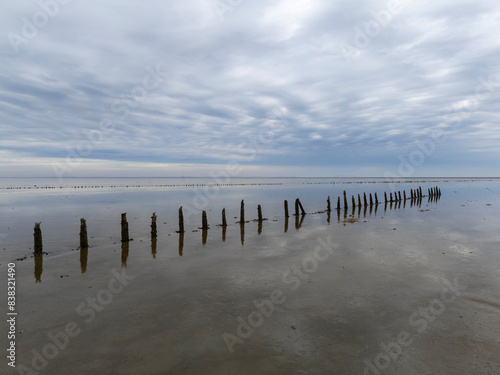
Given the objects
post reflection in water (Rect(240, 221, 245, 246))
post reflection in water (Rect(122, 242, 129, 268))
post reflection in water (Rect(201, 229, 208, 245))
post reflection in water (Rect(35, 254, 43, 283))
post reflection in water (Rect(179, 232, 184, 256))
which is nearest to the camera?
post reflection in water (Rect(35, 254, 43, 283))

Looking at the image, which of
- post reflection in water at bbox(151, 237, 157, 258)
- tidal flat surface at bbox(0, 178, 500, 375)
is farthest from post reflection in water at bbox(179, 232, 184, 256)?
post reflection in water at bbox(151, 237, 157, 258)

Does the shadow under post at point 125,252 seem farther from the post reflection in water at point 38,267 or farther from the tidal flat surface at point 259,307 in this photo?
the post reflection in water at point 38,267

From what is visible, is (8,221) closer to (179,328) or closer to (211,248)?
(211,248)

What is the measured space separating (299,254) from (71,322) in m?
12.3

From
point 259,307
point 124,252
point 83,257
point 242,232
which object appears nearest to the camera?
point 259,307

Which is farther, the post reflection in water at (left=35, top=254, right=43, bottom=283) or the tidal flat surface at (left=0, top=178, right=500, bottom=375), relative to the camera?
the post reflection in water at (left=35, top=254, right=43, bottom=283)

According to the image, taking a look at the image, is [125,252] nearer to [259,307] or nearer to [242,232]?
[242,232]

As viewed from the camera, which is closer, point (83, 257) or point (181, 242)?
point (83, 257)

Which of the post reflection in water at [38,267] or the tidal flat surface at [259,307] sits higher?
the post reflection in water at [38,267]

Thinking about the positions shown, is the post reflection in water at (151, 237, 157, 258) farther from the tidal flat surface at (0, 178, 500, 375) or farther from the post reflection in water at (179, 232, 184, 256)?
the post reflection in water at (179, 232, 184, 256)

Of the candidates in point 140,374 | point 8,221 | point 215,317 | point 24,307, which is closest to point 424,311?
point 215,317

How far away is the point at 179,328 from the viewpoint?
9.28 meters

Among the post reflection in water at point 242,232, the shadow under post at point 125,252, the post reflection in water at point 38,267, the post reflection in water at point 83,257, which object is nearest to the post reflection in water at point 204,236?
the post reflection in water at point 242,232

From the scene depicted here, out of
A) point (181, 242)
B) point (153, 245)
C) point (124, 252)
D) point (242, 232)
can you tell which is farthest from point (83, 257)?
point (242, 232)
